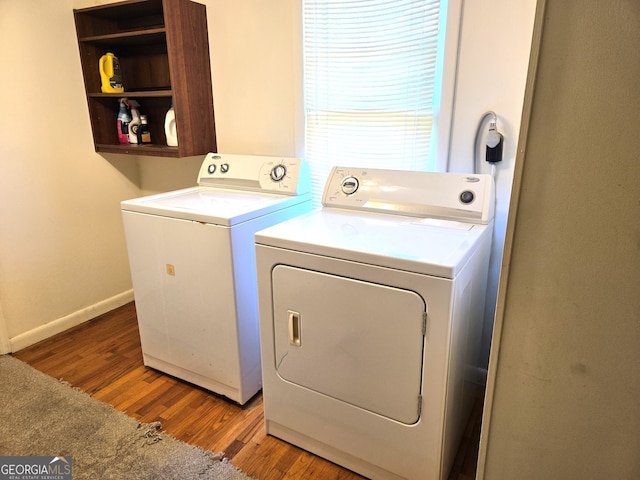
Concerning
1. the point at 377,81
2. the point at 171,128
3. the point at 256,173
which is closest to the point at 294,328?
the point at 256,173

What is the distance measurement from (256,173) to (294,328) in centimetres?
97

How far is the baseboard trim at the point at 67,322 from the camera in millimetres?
2367

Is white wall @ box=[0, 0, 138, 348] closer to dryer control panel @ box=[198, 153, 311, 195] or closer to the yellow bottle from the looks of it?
the yellow bottle

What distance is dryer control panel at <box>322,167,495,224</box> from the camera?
1.58 metres

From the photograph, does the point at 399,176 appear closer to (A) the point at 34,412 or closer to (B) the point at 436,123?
(B) the point at 436,123

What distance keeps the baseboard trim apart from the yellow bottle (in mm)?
1371

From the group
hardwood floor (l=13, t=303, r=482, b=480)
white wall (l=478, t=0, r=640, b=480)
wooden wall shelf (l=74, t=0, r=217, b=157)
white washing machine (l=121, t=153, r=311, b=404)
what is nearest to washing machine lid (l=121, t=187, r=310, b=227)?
white washing machine (l=121, t=153, r=311, b=404)

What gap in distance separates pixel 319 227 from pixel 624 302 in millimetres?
968

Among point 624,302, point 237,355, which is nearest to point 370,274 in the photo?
point 624,302

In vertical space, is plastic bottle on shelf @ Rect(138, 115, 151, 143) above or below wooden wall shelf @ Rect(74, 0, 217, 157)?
below

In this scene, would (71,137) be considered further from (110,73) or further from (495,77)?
(495,77)

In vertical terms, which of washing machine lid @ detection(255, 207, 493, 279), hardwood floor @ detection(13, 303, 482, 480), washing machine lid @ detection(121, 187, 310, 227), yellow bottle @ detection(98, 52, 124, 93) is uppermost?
yellow bottle @ detection(98, 52, 124, 93)

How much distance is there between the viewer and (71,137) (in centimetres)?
246

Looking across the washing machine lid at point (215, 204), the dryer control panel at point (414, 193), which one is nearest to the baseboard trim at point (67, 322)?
the washing machine lid at point (215, 204)
